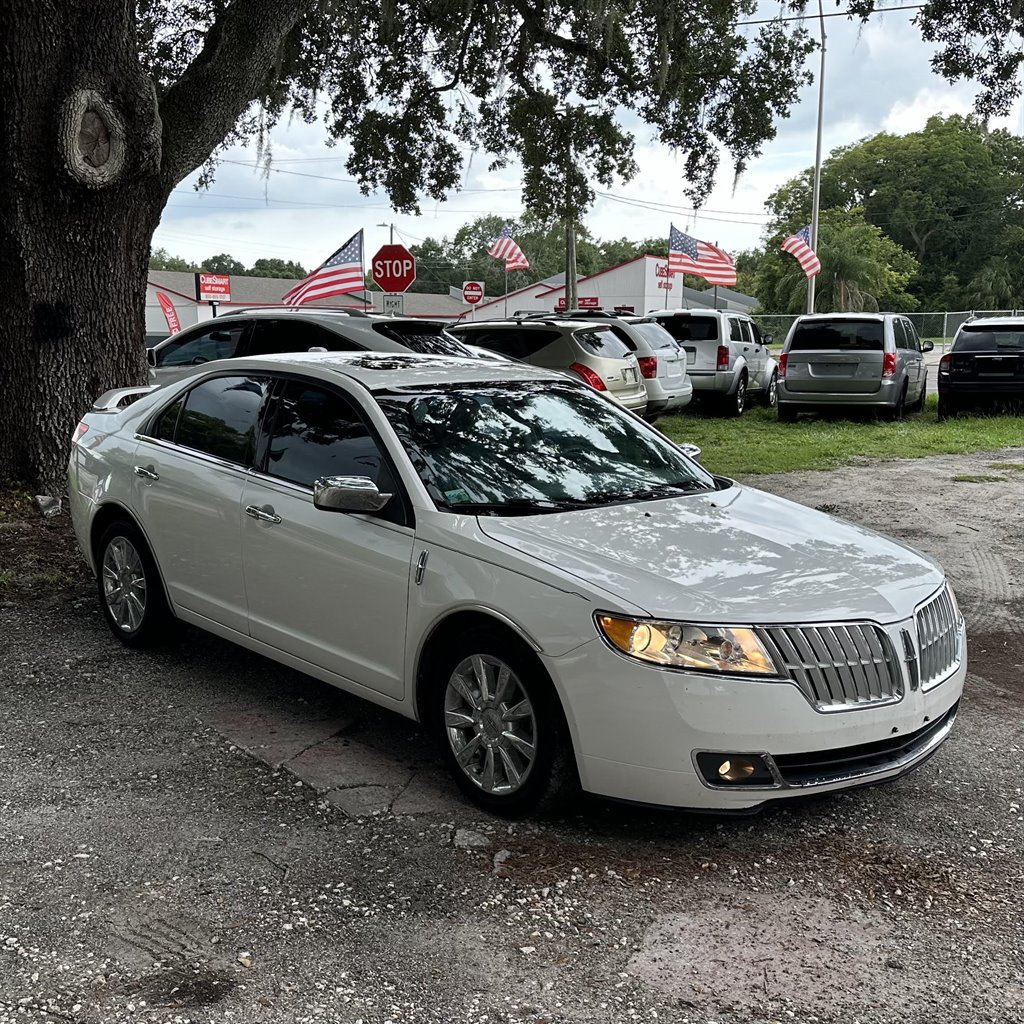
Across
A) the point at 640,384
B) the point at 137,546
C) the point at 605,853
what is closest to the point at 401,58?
the point at 640,384

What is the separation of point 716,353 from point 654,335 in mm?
2746

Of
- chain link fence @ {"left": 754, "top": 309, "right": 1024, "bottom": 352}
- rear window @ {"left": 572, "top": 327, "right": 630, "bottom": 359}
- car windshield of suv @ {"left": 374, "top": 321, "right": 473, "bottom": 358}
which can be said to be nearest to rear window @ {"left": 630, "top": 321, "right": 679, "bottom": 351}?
rear window @ {"left": 572, "top": 327, "right": 630, "bottom": 359}

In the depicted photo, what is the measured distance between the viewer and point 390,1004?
300cm

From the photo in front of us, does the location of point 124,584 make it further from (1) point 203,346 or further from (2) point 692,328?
(2) point 692,328

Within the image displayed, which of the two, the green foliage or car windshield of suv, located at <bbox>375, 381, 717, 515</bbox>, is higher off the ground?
the green foliage

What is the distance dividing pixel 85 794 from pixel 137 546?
5.88 feet

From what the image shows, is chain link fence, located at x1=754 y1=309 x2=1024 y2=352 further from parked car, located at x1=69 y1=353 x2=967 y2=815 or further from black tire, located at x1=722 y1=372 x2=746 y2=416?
parked car, located at x1=69 y1=353 x2=967 y2=815

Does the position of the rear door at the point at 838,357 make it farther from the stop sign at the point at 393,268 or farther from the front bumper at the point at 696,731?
the front bumper at the point at 696,731

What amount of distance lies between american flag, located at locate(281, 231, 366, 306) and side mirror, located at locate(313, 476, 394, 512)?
1810 centimetres

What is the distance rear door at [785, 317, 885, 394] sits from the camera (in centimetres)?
1733

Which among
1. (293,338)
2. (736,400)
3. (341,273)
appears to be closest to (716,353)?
(736,400)

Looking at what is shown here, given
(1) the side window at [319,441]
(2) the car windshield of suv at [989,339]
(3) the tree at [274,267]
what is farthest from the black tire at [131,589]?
(3) the tree at [274,267]

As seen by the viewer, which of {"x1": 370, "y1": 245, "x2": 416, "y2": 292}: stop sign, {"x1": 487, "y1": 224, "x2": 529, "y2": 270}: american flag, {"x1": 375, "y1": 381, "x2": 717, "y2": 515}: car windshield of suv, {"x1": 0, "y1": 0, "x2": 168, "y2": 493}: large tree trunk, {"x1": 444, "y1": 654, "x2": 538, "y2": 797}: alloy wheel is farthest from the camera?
{"x1": 487, "y1": 224, "x2": 529, "y2": 270}: american flag

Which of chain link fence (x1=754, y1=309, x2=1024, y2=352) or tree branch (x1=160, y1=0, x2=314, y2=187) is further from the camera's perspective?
chain link fence (x1=754, y1=309, x2=1024, y2=352)
